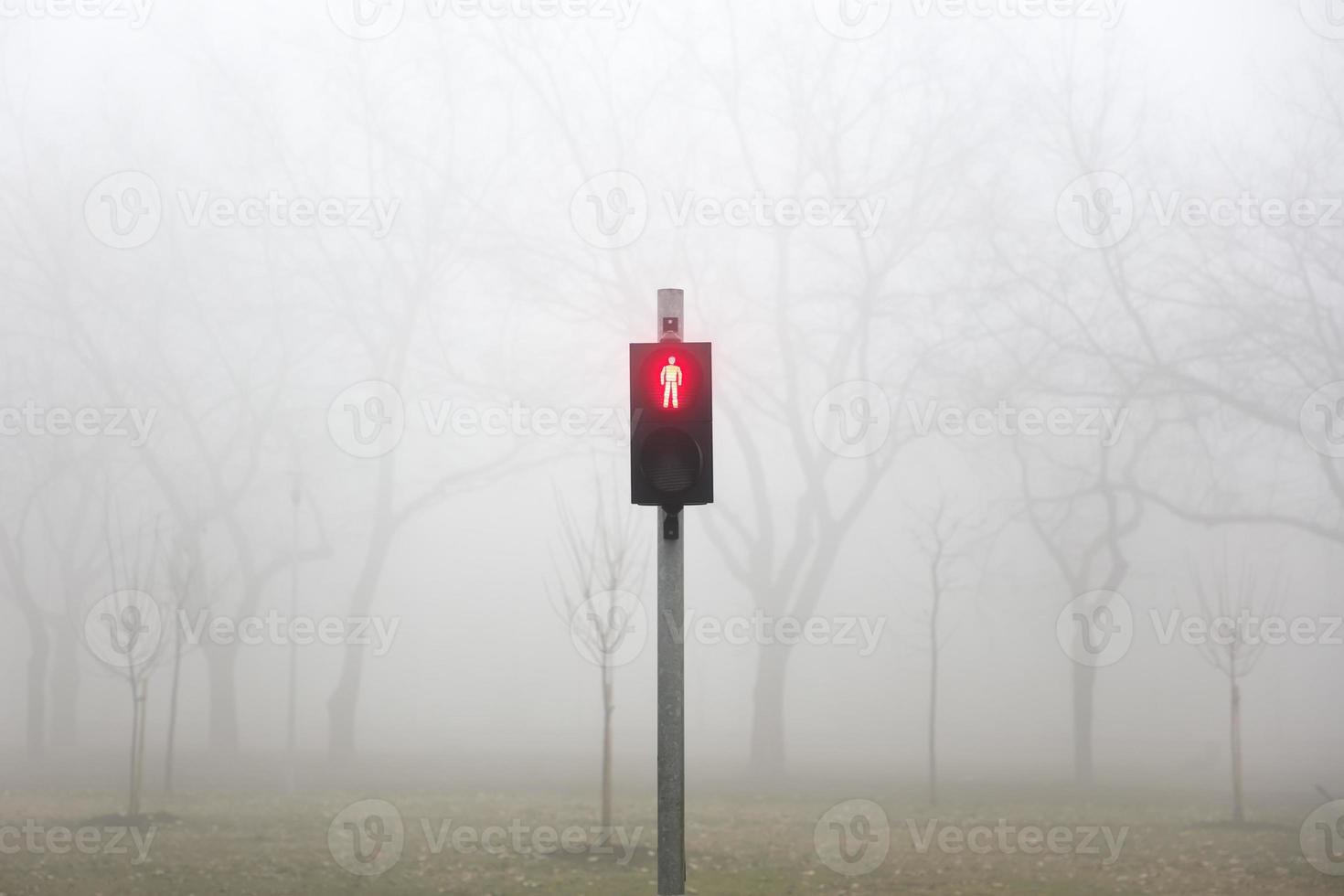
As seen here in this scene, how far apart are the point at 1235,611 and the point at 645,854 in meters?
4.86

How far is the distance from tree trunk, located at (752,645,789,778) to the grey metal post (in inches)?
122

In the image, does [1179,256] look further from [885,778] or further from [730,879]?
[730,879]

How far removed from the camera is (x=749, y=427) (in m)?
9.37

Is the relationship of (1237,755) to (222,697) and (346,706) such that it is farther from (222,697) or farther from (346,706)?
(222,697)

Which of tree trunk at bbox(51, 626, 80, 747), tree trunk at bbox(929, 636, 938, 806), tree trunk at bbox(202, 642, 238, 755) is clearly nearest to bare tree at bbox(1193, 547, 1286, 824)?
tree trunk at bbox(929, 636, 938, 806)

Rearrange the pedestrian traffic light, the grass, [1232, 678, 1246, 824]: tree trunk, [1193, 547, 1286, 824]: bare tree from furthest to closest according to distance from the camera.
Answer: [1193, 547, 1286, 824]: bare tree, [1232, 678, 1246, 824]: tree trunk, the grass, the pedestrian traffic light

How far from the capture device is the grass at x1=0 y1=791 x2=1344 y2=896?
8.71m

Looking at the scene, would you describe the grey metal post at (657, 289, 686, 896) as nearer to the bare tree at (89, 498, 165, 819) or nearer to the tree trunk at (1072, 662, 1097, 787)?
the tree trunk at (1072, 662, 1097, 787)

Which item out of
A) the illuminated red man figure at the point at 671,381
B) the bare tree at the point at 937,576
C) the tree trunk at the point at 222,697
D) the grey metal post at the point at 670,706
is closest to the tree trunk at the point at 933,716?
the bare tree at the point at 937,576

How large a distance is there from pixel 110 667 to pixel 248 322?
2923 mm

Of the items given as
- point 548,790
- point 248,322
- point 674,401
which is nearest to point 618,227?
point 248,322

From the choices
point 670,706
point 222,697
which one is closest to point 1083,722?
point 670,706

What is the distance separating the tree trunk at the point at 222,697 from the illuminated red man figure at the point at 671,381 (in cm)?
510

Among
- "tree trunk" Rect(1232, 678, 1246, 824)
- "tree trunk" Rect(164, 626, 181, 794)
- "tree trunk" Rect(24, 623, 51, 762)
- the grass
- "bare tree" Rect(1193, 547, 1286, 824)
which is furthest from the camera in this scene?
"tree trunk" Rect(24, 623, 51, 762)
